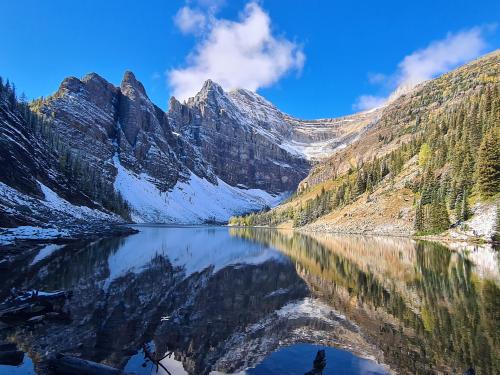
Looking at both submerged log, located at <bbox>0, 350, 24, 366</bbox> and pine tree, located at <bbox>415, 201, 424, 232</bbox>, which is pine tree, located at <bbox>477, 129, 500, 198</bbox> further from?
submerged log, located at <bbox>0, 350, 24, 366</bbox>

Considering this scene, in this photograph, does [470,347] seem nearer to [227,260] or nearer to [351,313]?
[351,313]

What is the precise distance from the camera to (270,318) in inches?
909

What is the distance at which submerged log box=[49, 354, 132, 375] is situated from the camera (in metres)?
12.0

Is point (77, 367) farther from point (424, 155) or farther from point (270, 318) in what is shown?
point (424, 155)

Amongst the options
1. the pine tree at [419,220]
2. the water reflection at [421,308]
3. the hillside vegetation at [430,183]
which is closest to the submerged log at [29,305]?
the water reflection at [421,308]

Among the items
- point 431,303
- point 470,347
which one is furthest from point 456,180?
point 470,347

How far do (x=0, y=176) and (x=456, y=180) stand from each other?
10903cm

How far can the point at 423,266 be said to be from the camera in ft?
136

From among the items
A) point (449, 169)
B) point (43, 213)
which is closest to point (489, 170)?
point (449, 169)

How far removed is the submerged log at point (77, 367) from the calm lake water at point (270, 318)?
1197 mm

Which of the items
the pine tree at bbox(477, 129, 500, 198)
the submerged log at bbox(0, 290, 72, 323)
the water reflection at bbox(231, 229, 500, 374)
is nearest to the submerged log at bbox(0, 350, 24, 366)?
the submerged log at bbox(0, 290, 72, 323)

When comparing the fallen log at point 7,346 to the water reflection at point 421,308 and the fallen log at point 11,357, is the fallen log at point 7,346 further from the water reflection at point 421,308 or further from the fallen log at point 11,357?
the water reflection at point 421,308

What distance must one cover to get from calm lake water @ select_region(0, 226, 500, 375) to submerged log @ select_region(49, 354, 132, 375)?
120cm

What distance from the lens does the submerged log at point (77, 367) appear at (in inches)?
473
